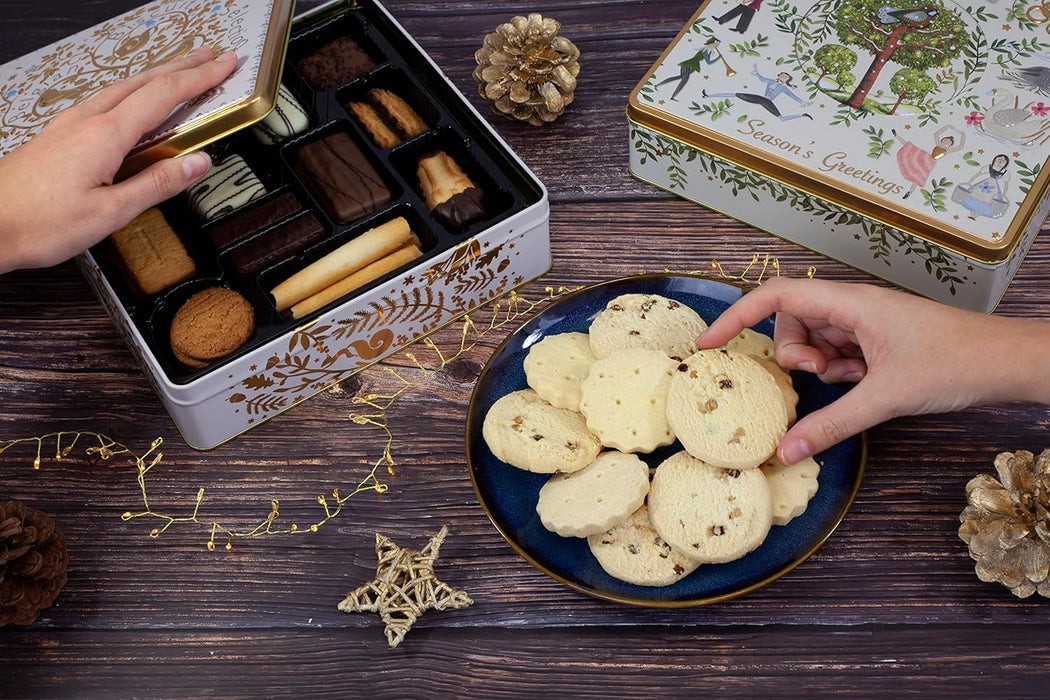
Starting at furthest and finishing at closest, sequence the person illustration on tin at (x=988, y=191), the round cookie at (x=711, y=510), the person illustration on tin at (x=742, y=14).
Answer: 1. the person illustration on tin at (x=742, y=14)
2. the person illustration on tin at (x=988, y=191)
3. the round cookie at (x=711, y=510)

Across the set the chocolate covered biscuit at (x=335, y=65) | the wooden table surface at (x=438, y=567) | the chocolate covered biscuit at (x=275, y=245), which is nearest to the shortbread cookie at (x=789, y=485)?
the wooden table surface at (x=438, y=567)

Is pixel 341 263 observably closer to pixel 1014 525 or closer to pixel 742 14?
pixel 742 14

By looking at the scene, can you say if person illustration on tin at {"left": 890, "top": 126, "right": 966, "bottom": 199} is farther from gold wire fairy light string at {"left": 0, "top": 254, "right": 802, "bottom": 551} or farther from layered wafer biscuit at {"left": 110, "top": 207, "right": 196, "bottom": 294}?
layered wafer biscuit at {"left": 110, "top": 207, "right": 196, "bottom": 294}

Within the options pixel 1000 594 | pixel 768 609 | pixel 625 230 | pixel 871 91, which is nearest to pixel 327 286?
pixel 625 230

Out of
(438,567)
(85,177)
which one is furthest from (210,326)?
(438,567)

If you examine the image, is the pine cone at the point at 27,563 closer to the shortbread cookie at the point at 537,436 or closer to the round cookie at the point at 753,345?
the shortbread cookie at the point at 537,436

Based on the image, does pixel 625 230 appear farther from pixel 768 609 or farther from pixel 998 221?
pixel 768 609
